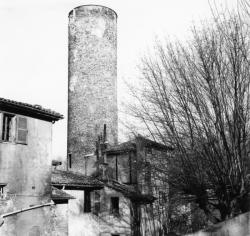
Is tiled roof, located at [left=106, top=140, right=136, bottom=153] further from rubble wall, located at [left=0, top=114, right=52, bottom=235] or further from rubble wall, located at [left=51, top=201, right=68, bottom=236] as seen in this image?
rubble wall, located at [left=0, top=114, right=52, bottom=235]

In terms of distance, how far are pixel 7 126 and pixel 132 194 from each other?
923cm

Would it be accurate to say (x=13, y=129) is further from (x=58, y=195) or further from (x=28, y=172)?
A: (x=58, y=195)

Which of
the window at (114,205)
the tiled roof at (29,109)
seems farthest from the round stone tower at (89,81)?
the tiled roof at (29,109)

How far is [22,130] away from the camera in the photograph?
43.6 ft

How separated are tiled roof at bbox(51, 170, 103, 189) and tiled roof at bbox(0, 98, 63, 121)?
3479mm

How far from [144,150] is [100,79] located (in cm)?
688

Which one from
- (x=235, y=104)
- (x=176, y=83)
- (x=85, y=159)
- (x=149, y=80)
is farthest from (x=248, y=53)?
(x=85, y=159)

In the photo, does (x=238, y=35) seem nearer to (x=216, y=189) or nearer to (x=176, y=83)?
(x=176, y=83)

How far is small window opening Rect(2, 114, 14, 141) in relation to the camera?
12887mm

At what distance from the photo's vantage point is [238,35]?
9.20m

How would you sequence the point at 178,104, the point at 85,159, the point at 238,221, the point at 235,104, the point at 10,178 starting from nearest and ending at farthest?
the point at 238,221 → the point at 235,104 → the point at 178,104 → the point at 10,178 → the point at 85,159

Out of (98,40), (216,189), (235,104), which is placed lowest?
(216,189)

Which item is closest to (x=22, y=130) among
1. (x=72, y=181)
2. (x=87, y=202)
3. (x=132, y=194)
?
(x=72, y=181)

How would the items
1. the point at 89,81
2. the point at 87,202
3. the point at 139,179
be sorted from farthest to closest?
1. the point at 89,81
2. the point at 139,179
3. the point at 87,202
